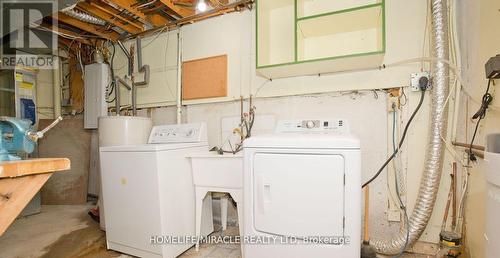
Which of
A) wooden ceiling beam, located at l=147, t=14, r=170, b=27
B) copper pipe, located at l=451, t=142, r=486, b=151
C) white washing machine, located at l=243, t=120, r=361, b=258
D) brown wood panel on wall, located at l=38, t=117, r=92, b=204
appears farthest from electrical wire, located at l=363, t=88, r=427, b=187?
brown wood panel on wall, located at l=38, t=117, r=92, b=204

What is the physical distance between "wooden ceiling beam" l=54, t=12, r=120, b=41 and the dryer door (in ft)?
9.55

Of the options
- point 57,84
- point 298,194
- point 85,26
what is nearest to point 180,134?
point 298,194

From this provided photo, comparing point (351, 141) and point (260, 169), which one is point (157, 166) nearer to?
point (260, 169)

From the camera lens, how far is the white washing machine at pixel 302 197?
4.37 feet

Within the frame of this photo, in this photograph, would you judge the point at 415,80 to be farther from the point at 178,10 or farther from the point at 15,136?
the point at 15,136

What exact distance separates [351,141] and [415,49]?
1178 mm

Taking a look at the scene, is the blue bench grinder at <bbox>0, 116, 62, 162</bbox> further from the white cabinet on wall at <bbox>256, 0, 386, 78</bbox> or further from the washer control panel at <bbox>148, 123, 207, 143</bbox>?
the white cabinet on wall at <bbox>256, 0, 386, 78</bbox>

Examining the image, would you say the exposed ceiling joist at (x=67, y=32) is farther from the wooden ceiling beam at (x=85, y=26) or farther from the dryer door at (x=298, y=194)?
the dryer door at (x=298, y=194)

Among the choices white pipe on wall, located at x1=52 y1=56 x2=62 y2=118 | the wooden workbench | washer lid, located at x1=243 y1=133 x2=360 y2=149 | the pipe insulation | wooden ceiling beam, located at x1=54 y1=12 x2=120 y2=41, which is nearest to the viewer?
the wooden workbench

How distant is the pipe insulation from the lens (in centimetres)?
169

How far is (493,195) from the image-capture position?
783mm

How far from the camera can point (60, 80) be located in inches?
153

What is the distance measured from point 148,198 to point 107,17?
2327 mm

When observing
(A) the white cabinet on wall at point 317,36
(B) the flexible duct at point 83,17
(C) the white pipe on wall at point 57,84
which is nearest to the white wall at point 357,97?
(A) the white cabinet on wall at point 317,36
